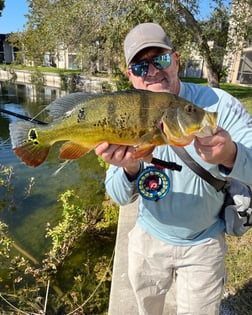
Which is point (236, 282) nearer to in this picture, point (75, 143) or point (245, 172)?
point (245, 172)

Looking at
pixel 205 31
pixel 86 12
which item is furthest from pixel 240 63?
pixel 86 12

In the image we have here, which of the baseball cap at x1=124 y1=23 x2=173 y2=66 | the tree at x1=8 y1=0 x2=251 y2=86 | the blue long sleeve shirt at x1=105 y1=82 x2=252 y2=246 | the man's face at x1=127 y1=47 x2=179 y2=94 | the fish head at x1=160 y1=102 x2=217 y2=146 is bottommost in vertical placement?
the blue long sleeve shirt at x1=105 y1=82 x2=252 y2=246

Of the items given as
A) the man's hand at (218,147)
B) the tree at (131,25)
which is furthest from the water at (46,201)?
the tree at (131,25)

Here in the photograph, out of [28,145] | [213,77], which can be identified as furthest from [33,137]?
[213,77]

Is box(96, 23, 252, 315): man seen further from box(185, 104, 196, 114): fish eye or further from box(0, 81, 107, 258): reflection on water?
box(0, 81, 107, 258): reflection on water

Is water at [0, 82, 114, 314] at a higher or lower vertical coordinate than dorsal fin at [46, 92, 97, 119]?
lower

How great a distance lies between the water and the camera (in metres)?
5.26

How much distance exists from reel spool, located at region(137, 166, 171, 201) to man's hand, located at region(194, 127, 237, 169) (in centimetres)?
50

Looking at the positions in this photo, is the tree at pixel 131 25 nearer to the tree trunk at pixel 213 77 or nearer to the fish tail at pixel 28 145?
the tree trunk at pixel 213 77

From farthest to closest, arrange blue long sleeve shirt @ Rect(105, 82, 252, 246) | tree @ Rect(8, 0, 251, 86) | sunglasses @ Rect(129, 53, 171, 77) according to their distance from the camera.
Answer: tree @ Rect(8, 0, 251, 86) → sunglasses @ Rect(129, 53, 171, 77) → blue long sleeve shirt @ Rect(105, 82, 252, 246)

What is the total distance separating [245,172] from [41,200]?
6441mm

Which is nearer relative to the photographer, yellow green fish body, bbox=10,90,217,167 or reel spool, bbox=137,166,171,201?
yellow green fish body, bbox=10,90,217,167

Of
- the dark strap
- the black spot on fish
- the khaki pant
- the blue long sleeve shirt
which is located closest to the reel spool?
the blue long sleeve shirt

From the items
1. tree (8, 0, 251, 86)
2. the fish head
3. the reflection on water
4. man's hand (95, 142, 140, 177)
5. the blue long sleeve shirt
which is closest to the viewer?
the fish head
